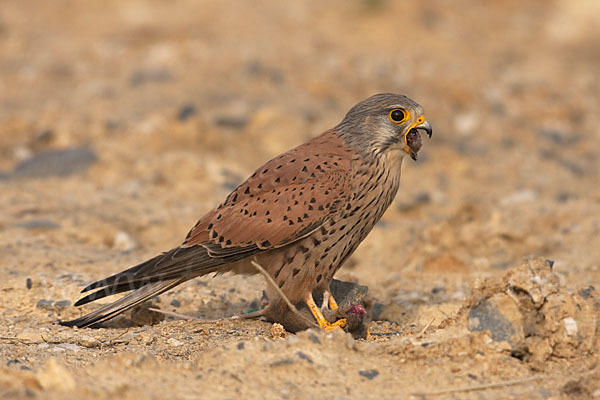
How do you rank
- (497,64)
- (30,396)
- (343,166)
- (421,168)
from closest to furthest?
(30,396)
(343,166)
(421,168)
(497,64)

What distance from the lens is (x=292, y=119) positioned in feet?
30.6

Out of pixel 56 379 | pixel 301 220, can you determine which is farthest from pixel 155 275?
pixel 56 379

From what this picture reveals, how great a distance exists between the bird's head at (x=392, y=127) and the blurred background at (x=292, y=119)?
117cm

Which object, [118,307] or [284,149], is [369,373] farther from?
[284,149]

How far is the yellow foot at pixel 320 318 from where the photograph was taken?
4.52 metres

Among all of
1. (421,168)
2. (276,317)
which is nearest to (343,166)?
(276,317)

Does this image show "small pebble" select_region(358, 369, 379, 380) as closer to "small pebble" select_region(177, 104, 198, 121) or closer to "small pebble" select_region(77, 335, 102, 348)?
"small pebble" select_region(77, 335, 102, 348)

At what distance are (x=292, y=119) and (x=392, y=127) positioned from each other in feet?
15.0

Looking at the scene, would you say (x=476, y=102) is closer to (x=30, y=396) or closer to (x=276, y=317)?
(x=276, y=317)

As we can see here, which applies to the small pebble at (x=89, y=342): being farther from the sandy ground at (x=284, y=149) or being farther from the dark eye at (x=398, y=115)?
the dark eye at (x=398, y=115)

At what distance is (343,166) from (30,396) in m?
2.18

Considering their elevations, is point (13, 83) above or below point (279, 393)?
above

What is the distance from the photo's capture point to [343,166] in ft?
15.3


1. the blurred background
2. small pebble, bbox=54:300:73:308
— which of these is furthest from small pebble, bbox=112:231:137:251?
small pebble, bbox=54:300:73:308
